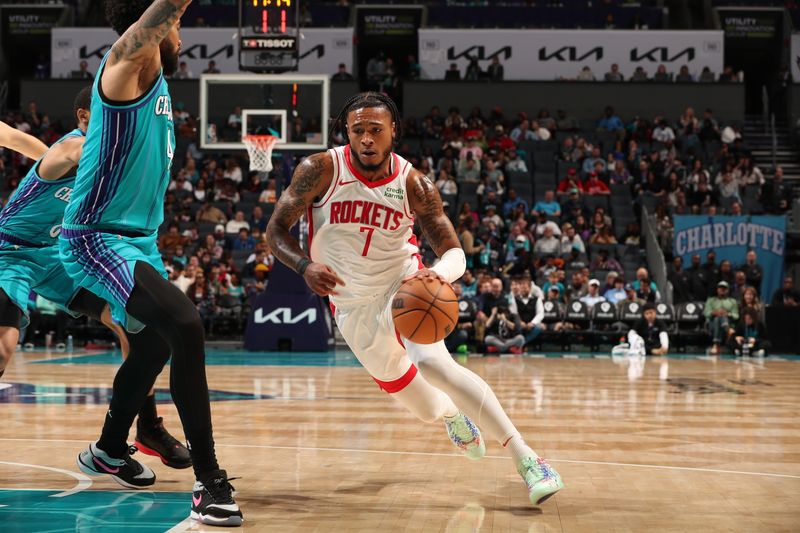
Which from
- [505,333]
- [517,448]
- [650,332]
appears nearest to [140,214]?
→ [517,448]

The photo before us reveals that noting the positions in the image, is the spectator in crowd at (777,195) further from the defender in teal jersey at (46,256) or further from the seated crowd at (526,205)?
the defender in teal jersey at (46,256)

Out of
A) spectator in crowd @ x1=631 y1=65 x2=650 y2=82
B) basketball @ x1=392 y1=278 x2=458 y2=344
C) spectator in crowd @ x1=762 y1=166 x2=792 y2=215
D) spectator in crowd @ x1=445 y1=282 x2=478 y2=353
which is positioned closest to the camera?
basketball @ x1=392 y1=278 x2=458 y2=344

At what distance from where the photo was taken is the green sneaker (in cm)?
440

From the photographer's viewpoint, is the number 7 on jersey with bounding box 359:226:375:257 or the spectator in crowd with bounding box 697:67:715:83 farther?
the spectator in crowd with bounding box 697:67:715:83

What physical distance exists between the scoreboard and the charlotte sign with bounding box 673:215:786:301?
8.47 metres

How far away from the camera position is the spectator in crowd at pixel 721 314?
17.3 m

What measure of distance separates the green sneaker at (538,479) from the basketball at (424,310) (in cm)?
70

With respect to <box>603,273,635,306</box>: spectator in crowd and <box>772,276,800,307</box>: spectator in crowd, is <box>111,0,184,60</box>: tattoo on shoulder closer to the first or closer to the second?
<box>603,273,635,306</box>: spectator in crowd

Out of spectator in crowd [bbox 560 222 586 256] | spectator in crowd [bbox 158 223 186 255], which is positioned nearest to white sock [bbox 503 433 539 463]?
spectator in crowd [bbox 158 223 186 255]

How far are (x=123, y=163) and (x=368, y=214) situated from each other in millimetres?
1254

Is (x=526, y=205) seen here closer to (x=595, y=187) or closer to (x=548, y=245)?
(x=595, y=187)

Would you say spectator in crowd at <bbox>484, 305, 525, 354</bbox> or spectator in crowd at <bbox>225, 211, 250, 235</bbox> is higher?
spectator in crowd at <bbox>225, 211, 250, 235</bbox>

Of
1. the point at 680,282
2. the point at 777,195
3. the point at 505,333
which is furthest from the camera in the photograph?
the point at 777,195

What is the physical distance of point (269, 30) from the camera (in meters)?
14.6
